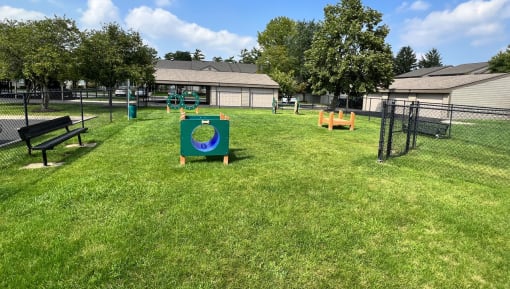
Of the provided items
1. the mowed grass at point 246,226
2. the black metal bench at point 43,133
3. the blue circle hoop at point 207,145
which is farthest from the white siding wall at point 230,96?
the mowed grass at point 246,226

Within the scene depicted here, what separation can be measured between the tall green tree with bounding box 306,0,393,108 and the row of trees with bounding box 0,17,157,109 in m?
16.3

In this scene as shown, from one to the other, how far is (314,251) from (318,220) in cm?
85

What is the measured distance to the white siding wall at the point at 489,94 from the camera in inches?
1102

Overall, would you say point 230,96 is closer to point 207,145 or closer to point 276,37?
point 207,145

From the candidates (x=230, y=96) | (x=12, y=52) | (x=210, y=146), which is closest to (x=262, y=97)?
(x=230, y=96)

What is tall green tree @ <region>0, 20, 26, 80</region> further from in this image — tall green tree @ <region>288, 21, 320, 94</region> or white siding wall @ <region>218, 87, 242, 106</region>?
tall green tree @ <region>288, 21, 320, 94</region>

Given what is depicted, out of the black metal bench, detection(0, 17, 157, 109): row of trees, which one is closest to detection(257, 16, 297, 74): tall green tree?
detection(0, 17, 157, 109): row of trees

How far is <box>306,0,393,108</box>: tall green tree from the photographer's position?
2948 cm

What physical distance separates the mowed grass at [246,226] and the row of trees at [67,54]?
15.9 m

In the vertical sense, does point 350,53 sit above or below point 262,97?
above

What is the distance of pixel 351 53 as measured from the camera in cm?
3036

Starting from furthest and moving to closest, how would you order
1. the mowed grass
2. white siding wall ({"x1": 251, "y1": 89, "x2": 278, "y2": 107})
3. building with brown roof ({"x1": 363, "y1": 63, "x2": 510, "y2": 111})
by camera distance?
white siding wall ({"x1": 251, "y1": 89, "x2": 278, "y2": 107}) → building with brown roof ({"x1": 363, "y1": 63, "x2": 510, "y2": 111}) → the mowed grass

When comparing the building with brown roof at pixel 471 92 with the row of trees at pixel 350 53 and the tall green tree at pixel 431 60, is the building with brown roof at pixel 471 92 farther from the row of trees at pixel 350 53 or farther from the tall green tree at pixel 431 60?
the tall green tree at pixel 431 60

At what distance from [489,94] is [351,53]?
42.7 feet
